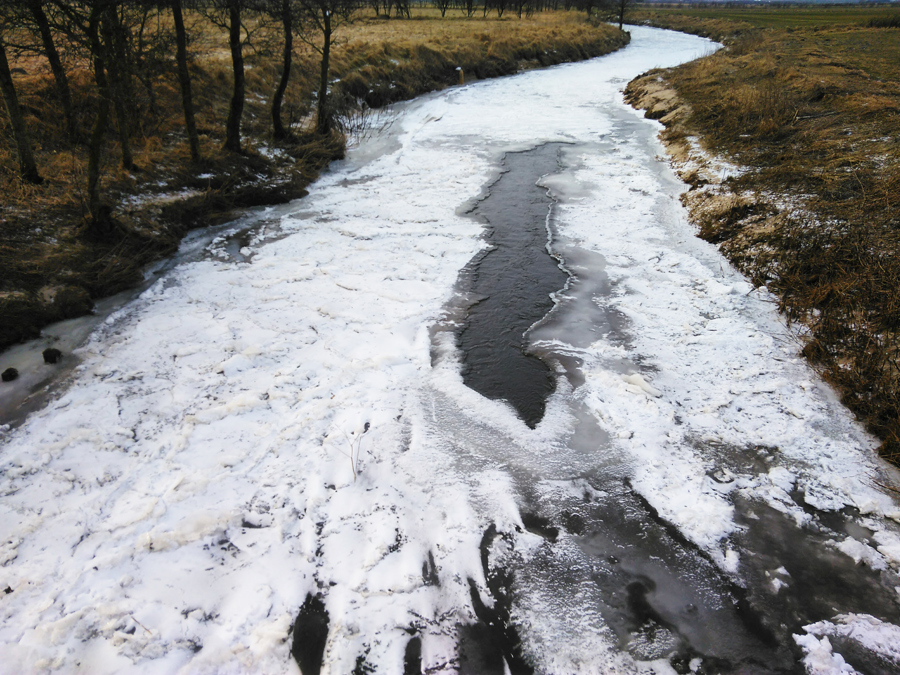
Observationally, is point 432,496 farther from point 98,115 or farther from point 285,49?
point 285,49

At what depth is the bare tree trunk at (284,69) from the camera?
928cm

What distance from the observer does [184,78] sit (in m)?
8.20

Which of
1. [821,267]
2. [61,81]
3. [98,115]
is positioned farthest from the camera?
[61,81]

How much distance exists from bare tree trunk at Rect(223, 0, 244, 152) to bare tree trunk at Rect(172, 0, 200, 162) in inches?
30.2

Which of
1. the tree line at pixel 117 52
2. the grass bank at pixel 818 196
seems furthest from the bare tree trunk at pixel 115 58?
the grass bank at pixel 818 196

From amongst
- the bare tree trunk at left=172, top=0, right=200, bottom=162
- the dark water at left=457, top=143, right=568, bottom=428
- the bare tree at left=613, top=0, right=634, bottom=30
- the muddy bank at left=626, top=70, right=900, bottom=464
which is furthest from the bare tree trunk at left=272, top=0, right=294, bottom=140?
the bare tree at left=613, top=0, right=634, bottom=30

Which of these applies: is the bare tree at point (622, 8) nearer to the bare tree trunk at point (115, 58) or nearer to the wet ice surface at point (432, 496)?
the bare tree trunk at point (115, 58)

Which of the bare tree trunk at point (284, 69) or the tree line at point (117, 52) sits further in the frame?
the bare tree trunk at point (284, 69)

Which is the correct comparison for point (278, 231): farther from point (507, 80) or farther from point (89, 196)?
point (507, 80)

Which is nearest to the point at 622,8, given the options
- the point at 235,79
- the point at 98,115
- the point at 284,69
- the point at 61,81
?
the point at 284,69

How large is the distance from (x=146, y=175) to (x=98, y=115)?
2528 millimetres

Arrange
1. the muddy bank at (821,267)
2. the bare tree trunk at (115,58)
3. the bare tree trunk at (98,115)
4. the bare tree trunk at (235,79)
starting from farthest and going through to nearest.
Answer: the bare tree trunk at (235,79) < the bare tree trunk at (115,58) < the bare tree trunk at (98,115) < the muddy bank at (821,267)

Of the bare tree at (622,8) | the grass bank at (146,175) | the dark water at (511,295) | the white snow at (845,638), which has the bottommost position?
the white snow at (845,638)

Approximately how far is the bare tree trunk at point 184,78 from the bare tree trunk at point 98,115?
2.05 m
